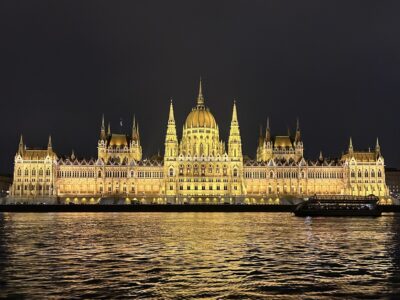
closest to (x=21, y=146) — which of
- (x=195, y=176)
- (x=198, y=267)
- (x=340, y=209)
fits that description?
(x=195, y=176)

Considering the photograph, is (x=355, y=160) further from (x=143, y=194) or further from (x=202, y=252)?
(x=202, y=252)

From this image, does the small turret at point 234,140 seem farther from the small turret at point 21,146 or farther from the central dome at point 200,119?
the small turret at point 21,146

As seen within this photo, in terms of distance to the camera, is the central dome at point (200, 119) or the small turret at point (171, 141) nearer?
the small turret at point (171, 141)

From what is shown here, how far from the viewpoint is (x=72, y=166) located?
158375mm

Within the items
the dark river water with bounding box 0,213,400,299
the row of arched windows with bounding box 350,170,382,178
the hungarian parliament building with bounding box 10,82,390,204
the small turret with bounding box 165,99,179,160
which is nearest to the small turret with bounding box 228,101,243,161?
the hungarian parliament building with bounding box 10,82,390,204

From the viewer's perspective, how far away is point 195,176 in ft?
506

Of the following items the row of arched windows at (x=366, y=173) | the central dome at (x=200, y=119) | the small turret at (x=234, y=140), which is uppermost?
the central dome at (x=200, y=119)

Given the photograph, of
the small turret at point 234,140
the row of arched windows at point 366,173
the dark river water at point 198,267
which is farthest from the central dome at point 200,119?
the dark river water at point 198,267

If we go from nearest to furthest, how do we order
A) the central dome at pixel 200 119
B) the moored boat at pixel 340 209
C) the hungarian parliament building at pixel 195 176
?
the moored boat at pixel 340 209
the hungarian parliament building at pixel 195 176
the central dome at pixel 200 119

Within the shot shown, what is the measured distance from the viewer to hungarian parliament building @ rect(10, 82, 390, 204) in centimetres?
15338

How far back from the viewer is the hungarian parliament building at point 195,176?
15338cm

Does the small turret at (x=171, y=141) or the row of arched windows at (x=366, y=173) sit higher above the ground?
the small turret at (x=171, y=141)

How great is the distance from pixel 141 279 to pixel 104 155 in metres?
146

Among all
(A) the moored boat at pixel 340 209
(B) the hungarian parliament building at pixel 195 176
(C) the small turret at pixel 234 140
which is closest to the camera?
(A) the moored boat at pixel 340 209
